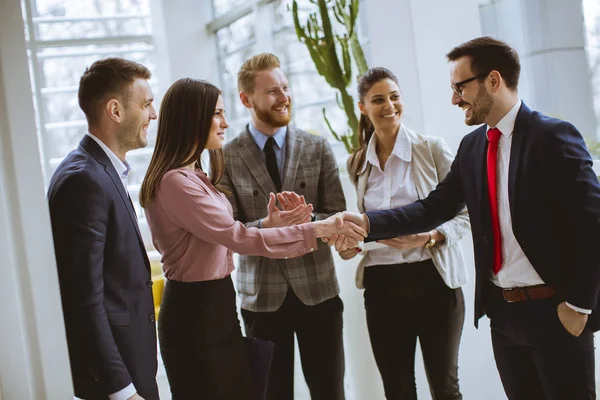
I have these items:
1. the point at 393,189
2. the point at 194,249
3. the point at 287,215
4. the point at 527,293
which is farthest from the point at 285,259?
the point at 527,293

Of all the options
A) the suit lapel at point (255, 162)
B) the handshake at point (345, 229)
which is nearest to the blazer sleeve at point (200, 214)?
the handshake at point (345, 229)

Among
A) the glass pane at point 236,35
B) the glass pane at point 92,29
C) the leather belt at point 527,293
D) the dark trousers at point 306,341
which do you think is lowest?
the dark trousers at point 306,341

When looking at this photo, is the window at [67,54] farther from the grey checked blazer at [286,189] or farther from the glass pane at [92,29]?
the grey checked blazer at [286,189]

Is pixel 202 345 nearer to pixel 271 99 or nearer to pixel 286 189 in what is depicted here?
pixel 286 189

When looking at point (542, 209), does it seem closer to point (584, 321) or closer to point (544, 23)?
point (584, 321)

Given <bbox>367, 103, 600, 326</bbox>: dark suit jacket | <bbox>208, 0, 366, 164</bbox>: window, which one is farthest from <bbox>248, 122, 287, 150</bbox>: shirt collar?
<bbox>208, 0, 366, 164</bbox>: window

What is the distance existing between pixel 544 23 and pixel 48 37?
4234 mm

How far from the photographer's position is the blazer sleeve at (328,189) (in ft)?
8.80

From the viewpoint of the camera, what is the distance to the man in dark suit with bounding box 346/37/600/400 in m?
1.79

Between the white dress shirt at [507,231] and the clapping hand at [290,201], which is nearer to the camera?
the white dress shirt at [507,231]

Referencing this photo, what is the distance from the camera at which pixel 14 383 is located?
42.4 inches

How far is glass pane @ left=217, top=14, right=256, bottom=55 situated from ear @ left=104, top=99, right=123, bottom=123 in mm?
3826

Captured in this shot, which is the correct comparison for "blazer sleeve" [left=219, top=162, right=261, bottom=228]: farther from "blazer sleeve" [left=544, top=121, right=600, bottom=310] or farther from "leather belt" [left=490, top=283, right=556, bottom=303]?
"blazer sleeve" [left=544, top=121, right=600, bottom=310]

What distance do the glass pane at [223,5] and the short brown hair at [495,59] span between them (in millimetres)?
3922
